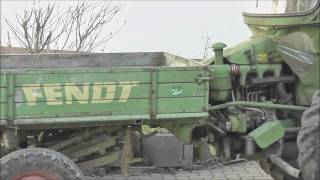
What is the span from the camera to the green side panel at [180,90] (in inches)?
267

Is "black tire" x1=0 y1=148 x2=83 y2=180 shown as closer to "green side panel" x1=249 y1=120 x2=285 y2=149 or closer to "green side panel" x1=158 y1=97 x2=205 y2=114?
"green side panel" x1=158 y1=97 x2=205 y2=114

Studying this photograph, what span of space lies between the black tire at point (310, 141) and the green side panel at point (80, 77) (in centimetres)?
170

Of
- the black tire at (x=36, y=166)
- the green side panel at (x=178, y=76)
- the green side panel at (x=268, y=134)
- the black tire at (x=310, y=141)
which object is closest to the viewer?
the black tire at (x=36, y=166)

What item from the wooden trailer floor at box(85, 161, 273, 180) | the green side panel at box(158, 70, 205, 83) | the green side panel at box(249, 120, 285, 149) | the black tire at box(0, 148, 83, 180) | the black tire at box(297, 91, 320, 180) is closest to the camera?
Answer: the black tire at box(0, 148, 83, 180)

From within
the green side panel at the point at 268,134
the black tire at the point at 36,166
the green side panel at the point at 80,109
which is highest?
the green side panel at the point at 80,109

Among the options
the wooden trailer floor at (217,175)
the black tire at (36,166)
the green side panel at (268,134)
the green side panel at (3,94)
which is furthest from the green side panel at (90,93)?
the wooden trailer floor at (217,175)

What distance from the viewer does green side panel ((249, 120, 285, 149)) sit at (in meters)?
7.32

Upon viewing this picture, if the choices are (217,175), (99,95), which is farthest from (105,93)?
(217,175)

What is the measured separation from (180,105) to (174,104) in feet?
0.20

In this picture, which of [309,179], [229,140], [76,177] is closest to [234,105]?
[229,140]

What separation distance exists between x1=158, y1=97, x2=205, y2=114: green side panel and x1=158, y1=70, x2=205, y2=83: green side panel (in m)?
0.19

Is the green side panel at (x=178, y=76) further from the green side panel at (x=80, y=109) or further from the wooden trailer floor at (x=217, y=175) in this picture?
the wooden trailer floor at (x=217, y=175)

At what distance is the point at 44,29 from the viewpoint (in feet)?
46.8

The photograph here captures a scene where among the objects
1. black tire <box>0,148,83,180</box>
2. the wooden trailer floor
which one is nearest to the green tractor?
black tire <box>0,148,83,180</box>
